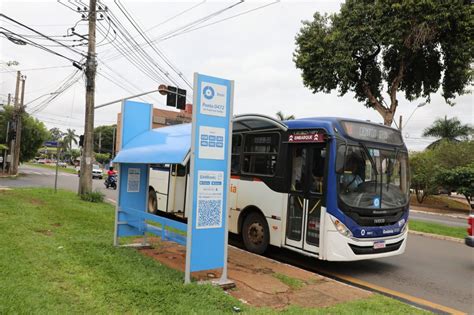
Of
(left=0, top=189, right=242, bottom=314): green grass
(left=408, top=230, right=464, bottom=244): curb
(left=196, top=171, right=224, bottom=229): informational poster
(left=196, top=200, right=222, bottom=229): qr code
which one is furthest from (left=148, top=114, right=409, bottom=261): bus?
(left=408, top=230, right=464, bottom=244): curb

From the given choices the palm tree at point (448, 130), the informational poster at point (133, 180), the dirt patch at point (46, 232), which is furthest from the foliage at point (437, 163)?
the dirt patch at point (46, 232)

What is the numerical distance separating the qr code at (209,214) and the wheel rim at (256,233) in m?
2.84

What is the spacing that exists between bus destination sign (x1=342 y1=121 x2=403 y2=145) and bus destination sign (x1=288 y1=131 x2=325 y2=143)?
516mm

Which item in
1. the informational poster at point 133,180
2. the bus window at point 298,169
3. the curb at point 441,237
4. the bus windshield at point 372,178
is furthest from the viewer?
the curb at point 441,237

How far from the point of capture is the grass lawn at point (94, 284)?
4.57 meters

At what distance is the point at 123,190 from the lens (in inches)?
323

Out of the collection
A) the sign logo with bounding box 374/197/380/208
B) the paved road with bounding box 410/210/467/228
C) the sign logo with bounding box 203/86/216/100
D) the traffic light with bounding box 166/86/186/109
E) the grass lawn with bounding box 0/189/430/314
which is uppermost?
the traffic light with bounding box 166/86/186/109

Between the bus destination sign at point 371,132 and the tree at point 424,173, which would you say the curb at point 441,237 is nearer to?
the bus destination sign at point 371,132

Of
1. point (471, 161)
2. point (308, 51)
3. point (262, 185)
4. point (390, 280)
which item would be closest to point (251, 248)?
point (262, 185)

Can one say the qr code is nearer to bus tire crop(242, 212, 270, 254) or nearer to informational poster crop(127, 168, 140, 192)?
bus tire crop(242, 212, 270, 254)

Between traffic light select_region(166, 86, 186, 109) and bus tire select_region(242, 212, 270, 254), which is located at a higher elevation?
traffic light select_region(166, 86, 186, 109)

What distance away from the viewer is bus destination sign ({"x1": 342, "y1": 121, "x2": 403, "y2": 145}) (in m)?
7.57

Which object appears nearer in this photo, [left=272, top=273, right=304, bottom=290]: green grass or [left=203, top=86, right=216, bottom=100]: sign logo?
[left=203, top=86, right=216, bottom=100]: sign logo

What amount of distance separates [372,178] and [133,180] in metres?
4.84
